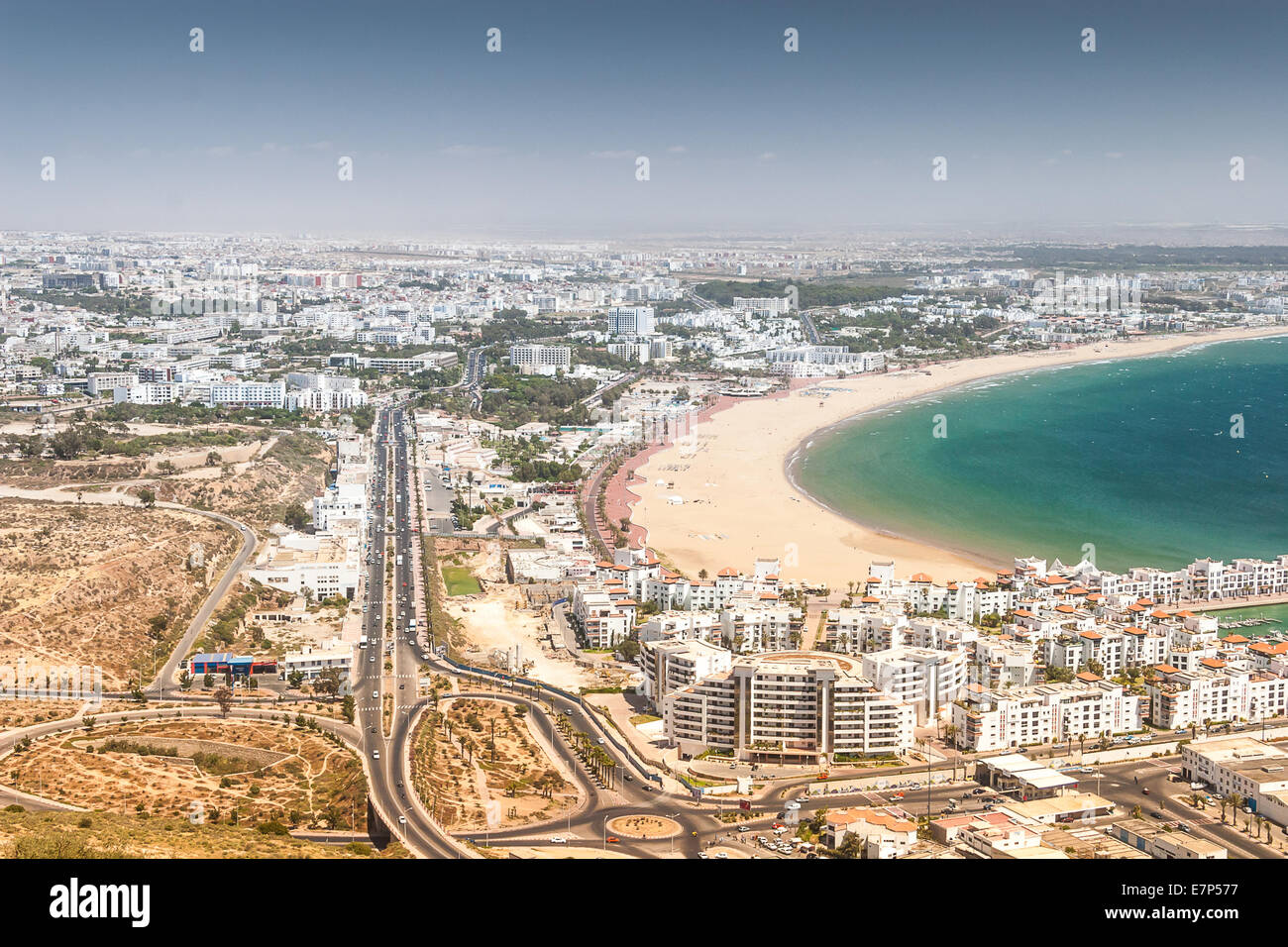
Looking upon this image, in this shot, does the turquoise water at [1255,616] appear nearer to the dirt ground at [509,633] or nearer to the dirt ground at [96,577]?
the dirt ground at [509,633]

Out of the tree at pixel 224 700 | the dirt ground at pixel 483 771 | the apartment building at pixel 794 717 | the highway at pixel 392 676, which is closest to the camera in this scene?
the highway at pixel 392 676

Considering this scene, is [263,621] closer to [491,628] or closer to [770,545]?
[491,628]

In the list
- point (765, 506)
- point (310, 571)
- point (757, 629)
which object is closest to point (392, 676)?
point (310, 571)

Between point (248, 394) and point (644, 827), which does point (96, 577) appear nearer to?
point (644, 827)

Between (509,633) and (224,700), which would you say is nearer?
(224,700)

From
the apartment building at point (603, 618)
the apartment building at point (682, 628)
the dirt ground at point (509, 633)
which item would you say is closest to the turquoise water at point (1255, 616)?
the apartment building at point (682, 628)

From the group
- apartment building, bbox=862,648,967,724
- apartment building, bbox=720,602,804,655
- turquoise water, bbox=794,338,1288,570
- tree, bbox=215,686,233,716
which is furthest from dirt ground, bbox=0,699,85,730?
turquoise water, bbox=794,338,1288,570
